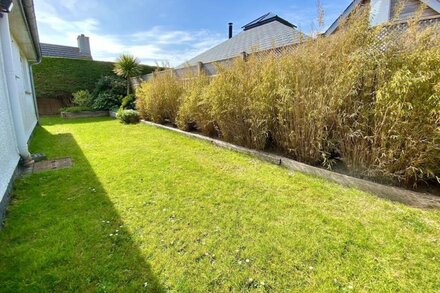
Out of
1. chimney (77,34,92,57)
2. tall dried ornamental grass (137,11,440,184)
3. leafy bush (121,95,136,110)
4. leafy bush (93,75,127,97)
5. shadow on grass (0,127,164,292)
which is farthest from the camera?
chimney (77,34,92,57)

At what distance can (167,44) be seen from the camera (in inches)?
591

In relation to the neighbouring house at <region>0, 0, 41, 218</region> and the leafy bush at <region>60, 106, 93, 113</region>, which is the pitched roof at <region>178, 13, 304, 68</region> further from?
the neighbouring house at <region>0, 0, 41, 218</region>

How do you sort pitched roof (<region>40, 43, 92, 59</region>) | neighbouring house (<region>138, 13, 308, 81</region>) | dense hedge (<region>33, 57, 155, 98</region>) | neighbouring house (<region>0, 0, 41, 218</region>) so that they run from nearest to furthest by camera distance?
neighbouring house (<region>0, 0, 41, 218</region>) < dense hedge (<region>33, 57, 155, 98</region>) < neighbouring house (<region>138, 13, 308, 81</region>) < pitched roof (<region>40, 43, 92, 59</region>)

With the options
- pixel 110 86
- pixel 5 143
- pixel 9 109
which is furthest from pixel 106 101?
pixel 5 143

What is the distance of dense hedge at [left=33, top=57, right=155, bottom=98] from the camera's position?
12.1m

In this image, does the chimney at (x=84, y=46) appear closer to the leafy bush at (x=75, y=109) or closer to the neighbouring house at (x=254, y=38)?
the neighbouring house at (x=254, y=38)

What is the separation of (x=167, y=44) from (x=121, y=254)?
606 inches

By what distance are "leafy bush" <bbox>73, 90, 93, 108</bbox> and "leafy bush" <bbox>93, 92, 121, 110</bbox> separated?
34 centimetres

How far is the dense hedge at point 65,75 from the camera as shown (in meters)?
12.1

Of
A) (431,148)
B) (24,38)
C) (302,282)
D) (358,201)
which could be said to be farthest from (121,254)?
(24,38)

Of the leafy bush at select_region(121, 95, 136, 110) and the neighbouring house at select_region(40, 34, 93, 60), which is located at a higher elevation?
the neighbouring house at select_region(40, 34, 93, 60)

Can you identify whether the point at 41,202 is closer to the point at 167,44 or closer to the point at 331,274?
the point at 331,274

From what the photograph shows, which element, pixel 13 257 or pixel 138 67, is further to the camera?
pixel 138 67

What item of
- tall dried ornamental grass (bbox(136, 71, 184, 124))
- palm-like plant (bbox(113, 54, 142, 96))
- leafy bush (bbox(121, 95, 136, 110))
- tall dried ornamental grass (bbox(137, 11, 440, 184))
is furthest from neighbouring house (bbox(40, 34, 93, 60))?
tall dried ornamental grass (bbox(137, 11, 440, 184))
